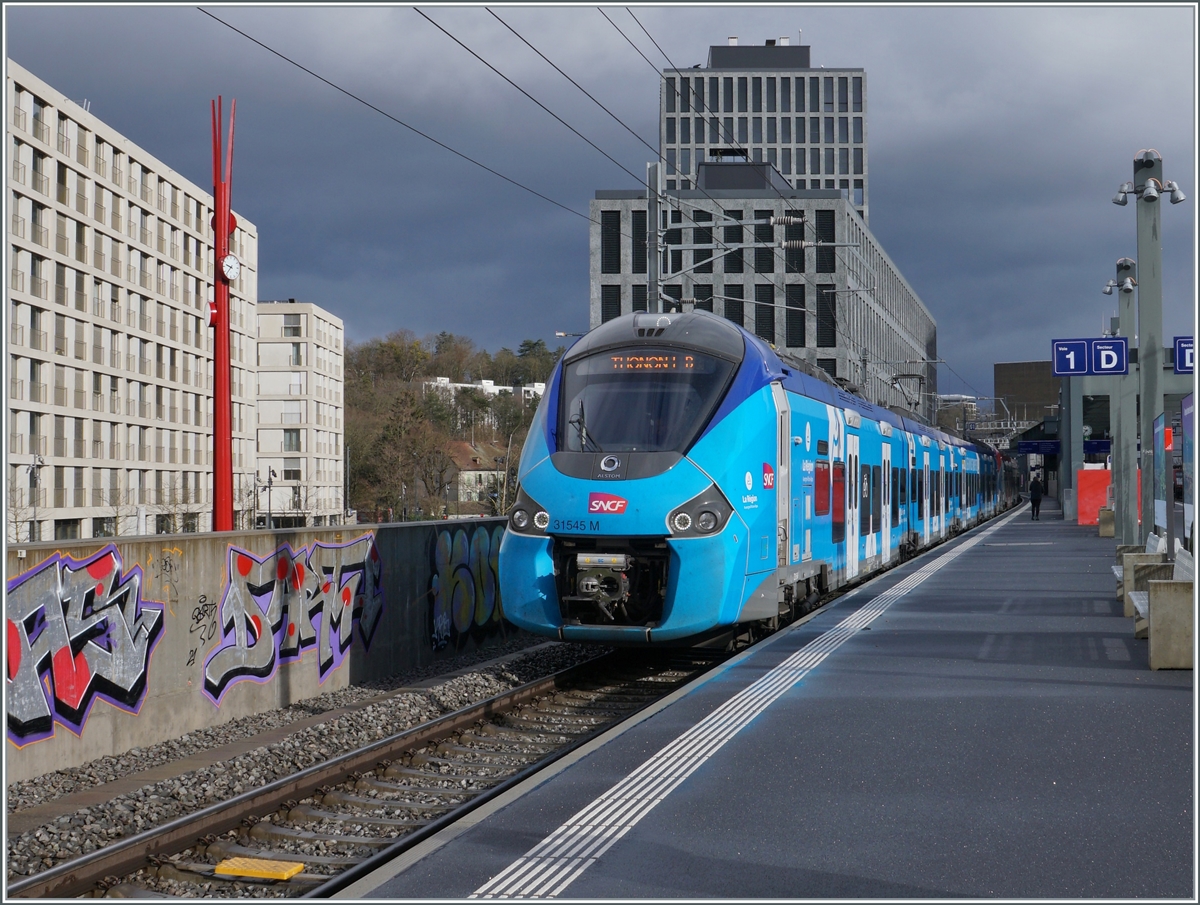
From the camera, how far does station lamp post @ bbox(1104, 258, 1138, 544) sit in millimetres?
24375

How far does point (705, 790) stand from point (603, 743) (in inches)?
55.9

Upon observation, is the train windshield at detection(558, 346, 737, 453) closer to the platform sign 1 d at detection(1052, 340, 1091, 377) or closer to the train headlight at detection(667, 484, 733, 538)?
the train headlight at detection(667, 484, 733, 538)

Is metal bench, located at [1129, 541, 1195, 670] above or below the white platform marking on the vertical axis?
above

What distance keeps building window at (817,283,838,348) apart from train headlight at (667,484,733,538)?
65946 millimetres

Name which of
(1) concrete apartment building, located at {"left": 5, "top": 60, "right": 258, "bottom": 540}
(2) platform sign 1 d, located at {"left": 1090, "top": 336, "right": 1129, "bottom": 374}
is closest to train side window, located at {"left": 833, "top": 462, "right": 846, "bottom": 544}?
(2) platform sign 1 d, located at {"left": 1090, "top": 336, "right": 1129, "bottom": 374}

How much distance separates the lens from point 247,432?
81.8m

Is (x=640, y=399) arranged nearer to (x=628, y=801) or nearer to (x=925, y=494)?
(x=628, y=801)

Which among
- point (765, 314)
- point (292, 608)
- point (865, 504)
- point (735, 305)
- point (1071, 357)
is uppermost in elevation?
point (735, 305)

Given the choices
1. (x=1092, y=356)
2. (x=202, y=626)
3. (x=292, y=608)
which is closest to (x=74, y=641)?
(x=202, y=626)

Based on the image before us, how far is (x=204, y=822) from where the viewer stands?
24.5ft

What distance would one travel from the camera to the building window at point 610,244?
75000 millimetres

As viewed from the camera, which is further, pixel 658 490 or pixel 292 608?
pixel 292 608

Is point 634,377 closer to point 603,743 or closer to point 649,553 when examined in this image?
point 649,553

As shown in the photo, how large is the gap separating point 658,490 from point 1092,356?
15.3m
